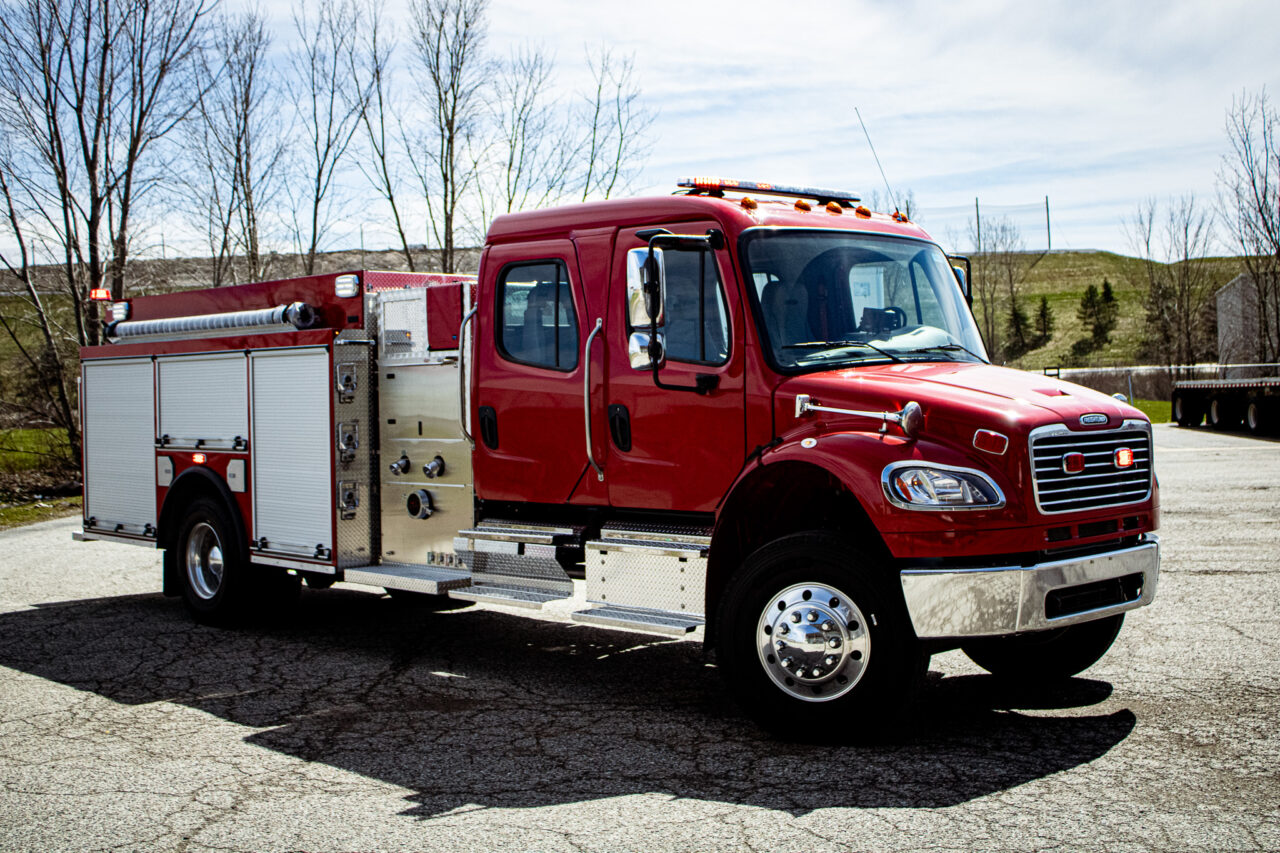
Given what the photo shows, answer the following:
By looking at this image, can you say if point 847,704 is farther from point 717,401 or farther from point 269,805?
point 269,805

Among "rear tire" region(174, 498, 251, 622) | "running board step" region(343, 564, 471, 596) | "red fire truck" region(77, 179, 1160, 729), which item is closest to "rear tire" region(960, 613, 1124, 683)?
"red fire truck" region(77, 179, 1160, 729)

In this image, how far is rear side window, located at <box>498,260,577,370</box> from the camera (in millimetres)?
6938

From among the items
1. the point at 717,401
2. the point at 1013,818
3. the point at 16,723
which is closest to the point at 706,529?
the point at 717,401

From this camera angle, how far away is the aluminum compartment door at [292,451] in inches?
325

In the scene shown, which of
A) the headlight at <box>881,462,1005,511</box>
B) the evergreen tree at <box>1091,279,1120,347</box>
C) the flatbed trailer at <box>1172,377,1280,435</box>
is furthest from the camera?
the evergreen tree at <box>1091,279,1120,347</box>

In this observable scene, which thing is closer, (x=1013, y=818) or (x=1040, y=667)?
(x=1013, y=818)

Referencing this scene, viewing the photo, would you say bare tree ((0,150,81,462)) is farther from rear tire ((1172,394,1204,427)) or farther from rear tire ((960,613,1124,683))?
rear tire ((1172,394,1204,427))

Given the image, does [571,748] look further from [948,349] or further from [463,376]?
[948,349]

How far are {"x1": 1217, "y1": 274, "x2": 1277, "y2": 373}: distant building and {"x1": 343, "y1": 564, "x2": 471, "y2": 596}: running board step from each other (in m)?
33.4

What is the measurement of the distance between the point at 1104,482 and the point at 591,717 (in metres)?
2.77

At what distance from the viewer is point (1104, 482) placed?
221 inches

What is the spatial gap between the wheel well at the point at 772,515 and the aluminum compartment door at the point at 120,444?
5675mm

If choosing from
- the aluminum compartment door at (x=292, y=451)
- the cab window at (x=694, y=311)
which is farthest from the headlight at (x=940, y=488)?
the aluminum compartment door at (x=292, y=451)

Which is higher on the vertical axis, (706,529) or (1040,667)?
(706,529)
